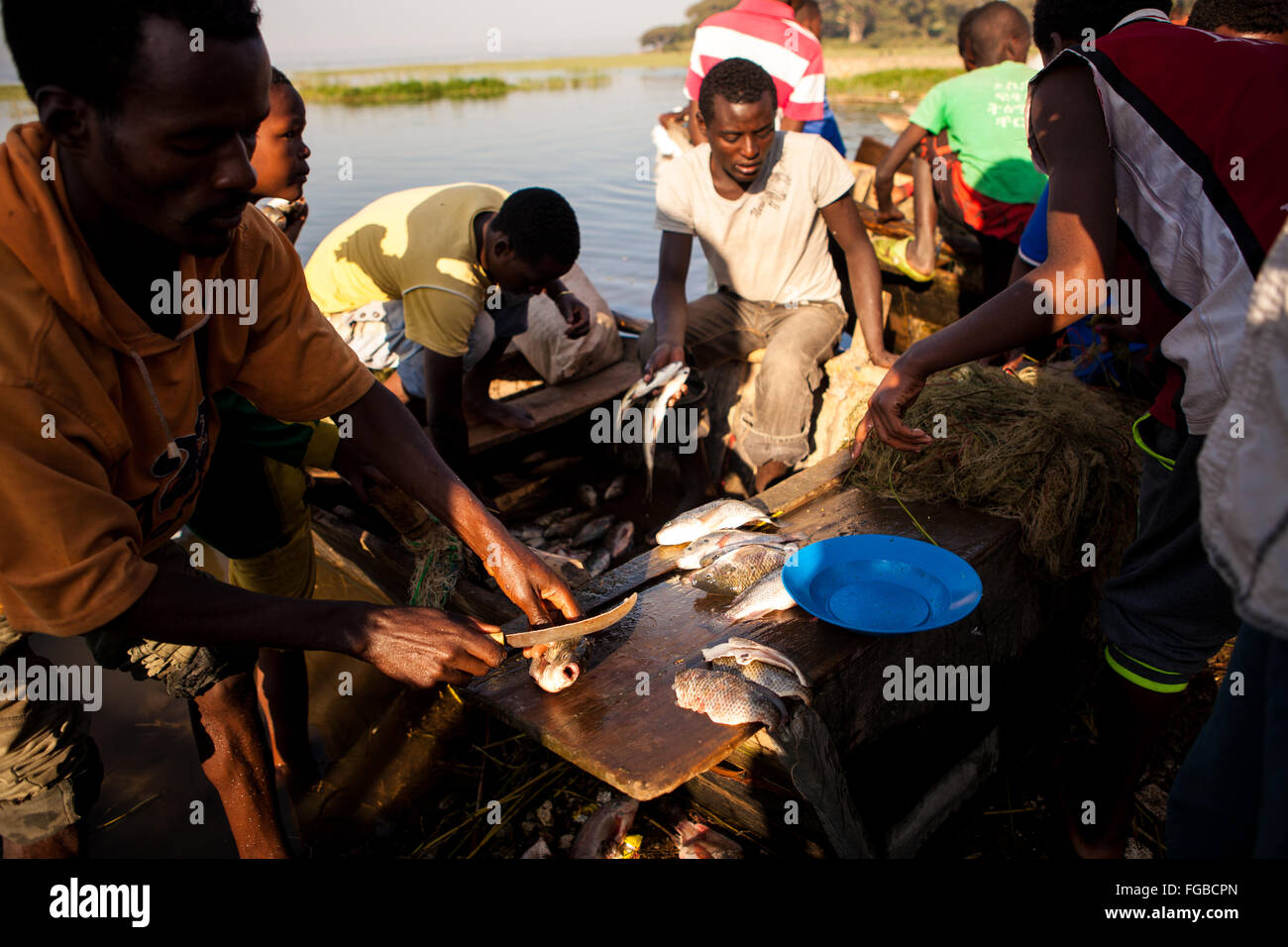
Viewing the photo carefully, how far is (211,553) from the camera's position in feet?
14.4

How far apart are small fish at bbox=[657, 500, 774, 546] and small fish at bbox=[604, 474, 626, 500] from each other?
2.23 meters

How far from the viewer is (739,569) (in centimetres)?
287

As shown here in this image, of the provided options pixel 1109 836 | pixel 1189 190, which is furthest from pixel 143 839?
pixel 1189 190

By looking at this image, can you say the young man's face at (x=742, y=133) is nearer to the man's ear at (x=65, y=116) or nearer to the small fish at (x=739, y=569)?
the small fish at (x=739, y=569)

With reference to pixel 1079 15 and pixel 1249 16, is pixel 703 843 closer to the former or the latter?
pixel 1079 15

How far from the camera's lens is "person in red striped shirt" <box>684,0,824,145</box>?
6.46 metres

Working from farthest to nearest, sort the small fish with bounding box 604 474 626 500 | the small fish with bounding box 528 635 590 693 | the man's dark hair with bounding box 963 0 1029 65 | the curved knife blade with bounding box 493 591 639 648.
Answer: the man's dark hair with bounding box 963 0 1029 65 → the small fish with bounding box 604 474 626 500 → the small fish with bounding box 528 635 590 693 → the curved knife blade with bounding box 493 591 639 648

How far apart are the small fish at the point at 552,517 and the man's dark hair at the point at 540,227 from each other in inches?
64.9

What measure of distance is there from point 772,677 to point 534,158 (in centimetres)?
1843

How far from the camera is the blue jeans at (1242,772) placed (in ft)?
4.10

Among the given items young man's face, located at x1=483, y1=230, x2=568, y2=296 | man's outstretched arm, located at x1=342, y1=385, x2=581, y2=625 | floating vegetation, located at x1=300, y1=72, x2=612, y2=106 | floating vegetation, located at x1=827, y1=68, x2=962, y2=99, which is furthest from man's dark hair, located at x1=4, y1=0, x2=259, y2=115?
Answer: floating vegetation, located at x1=300, y1=72, x2=612, y2=106

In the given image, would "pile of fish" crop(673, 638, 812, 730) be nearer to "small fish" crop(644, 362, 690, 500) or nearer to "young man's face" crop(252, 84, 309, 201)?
"small fish" crop(644, 362, 690, 500)

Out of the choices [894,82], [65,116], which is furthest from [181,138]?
[894,82]
